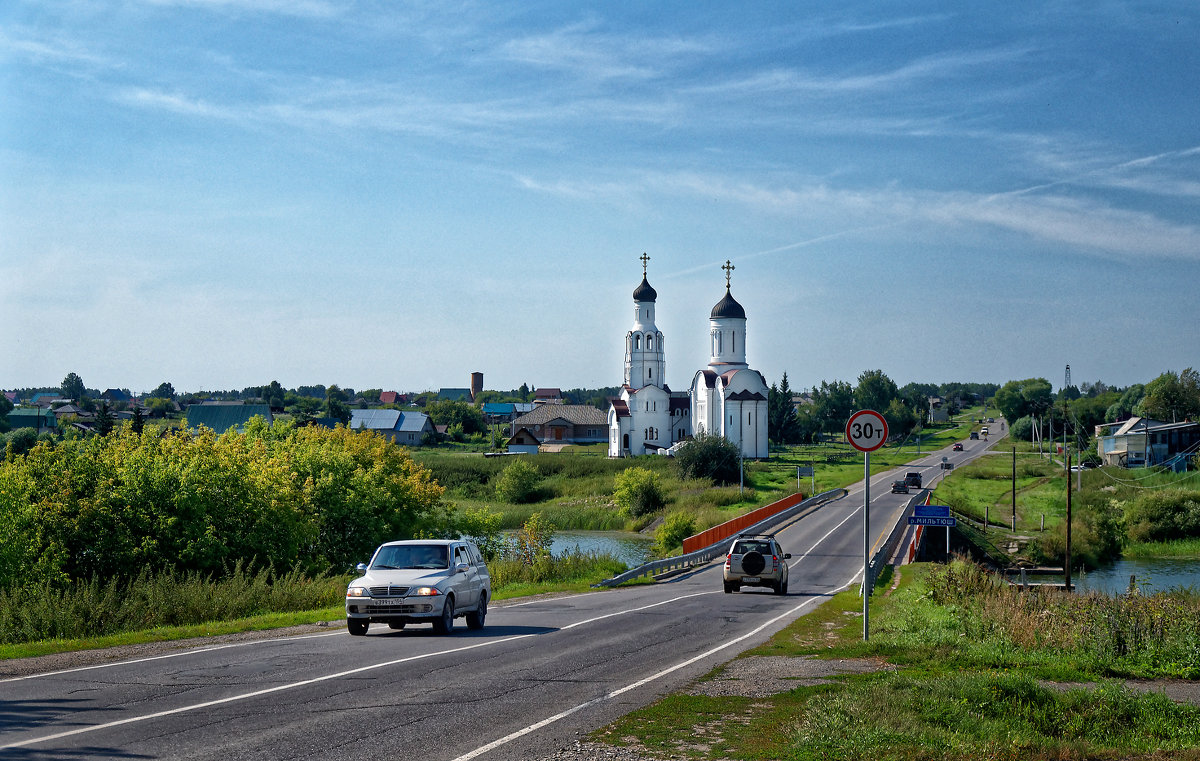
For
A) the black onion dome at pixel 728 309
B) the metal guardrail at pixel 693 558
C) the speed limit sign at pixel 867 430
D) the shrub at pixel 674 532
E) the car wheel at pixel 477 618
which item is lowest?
the shrub at pixel 674 532

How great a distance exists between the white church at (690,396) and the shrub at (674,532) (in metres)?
55.5

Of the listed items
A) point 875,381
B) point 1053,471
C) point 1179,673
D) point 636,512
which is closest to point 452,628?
point 1179,673

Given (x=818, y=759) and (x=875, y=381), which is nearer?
(x=818, y=759)

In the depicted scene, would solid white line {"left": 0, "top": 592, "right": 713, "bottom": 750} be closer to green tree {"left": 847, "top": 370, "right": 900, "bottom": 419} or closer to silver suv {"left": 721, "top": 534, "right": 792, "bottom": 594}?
silver suv {"left": 721, "top": 534, "right": 792, "bottom": 594}

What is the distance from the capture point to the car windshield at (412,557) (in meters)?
17.9

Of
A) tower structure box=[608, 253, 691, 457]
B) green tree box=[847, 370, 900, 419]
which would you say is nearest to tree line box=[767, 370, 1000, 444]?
green tree box=[847, 370, 900, 419]

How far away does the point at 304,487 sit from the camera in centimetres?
3484

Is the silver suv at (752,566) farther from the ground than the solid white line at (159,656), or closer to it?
closer to it

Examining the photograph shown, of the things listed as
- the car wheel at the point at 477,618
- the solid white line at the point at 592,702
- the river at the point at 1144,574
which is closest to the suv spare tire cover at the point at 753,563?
the solid white line at the point at 592,702

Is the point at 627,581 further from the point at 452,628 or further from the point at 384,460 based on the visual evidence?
the point at 452,628

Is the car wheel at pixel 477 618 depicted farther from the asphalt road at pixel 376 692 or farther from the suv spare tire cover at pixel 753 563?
the suv spare tire cover at pixel 753 563

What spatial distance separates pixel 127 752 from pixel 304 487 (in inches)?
1062

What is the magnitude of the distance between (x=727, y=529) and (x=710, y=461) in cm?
4411

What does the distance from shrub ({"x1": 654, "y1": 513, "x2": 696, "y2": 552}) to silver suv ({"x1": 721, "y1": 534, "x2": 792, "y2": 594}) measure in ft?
86.2
